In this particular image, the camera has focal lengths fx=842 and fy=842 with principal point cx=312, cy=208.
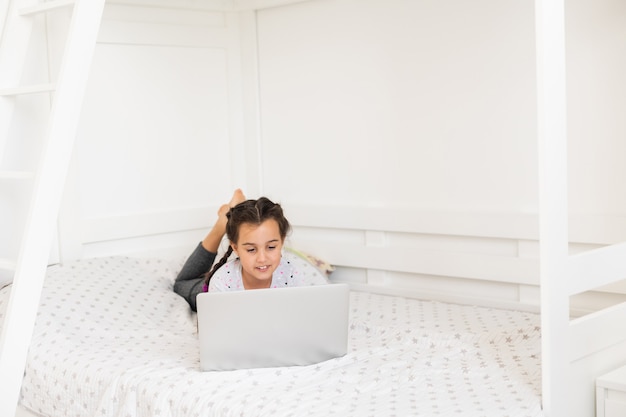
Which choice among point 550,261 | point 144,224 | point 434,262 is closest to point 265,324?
point 550,261

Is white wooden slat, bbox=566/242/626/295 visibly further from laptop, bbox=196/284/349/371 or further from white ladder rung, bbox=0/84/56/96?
white ladder rung, bbox=0/84/56/96

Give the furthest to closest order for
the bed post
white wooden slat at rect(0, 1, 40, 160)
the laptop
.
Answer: white wooden slat at rect(0, 1, 40, 160) < the laptop < the bed post

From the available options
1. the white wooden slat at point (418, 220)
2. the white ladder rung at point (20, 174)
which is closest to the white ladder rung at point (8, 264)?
the white ladder rung at point (20, 174)

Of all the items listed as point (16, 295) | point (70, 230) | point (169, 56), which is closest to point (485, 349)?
point (16, 295)

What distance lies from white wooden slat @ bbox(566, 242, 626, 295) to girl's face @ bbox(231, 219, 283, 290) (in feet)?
3.05

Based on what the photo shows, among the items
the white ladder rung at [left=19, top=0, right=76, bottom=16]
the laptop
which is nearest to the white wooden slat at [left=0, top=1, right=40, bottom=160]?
the white ladder rung at [left=19, top=0, right=76, bottom=16]

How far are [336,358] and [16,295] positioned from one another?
942 millimetres

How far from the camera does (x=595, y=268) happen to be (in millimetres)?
2174

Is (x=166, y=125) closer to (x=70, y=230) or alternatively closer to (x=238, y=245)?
(x=70, y=230)

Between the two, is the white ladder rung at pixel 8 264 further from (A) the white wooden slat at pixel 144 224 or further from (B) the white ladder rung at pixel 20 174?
(A) the white wooden slat at pixel 144 224

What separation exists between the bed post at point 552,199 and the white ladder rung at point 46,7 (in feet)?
4.68

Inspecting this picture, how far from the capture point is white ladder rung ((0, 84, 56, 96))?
251 centimetres

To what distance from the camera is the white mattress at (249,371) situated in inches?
79.3

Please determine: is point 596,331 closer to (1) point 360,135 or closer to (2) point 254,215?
(2) point 254,215
